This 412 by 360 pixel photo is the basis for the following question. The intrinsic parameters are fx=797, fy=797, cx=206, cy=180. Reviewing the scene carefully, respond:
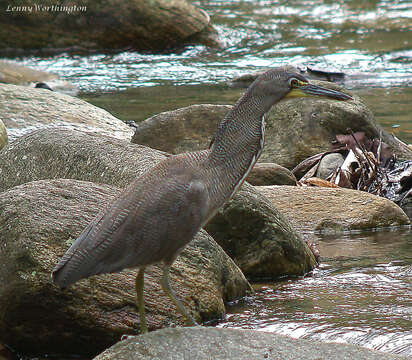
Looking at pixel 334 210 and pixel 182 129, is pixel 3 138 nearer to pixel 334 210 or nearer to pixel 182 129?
pixel 182 129

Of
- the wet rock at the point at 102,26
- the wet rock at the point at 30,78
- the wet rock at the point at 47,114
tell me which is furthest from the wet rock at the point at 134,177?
the wet rock at the point at 102,26

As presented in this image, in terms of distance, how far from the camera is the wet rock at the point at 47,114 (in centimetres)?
974

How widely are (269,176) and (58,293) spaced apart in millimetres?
4080

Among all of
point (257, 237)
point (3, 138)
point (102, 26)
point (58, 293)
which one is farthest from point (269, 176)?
point (102, 26)

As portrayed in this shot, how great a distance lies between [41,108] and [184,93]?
5.20 m

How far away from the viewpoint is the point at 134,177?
6.36 meters

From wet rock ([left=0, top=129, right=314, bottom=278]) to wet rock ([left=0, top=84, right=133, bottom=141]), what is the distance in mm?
2503

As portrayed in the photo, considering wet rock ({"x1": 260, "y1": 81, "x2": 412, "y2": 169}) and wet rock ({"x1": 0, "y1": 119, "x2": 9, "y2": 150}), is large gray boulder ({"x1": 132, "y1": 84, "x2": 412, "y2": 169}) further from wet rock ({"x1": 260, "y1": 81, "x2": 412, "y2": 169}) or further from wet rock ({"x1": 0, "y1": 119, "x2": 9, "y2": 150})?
wet rock ({"x1": 0, "y1": 119, "x2": 9, "y2": 150})

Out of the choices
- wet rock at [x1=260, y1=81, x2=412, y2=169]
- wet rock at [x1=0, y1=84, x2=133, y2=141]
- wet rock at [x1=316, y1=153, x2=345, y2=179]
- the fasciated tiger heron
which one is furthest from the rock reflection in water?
wet rock at [x1=0, y1=84, x2=133, y2=141]

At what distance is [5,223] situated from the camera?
16.5ft

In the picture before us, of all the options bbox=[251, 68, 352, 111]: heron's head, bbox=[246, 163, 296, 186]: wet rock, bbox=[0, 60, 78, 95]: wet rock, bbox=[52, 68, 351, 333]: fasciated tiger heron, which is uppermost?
bbox=[251, 68, 352, 111]: heron's head

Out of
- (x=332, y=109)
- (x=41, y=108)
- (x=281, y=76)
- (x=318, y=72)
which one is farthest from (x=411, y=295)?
(x=318, y=72)

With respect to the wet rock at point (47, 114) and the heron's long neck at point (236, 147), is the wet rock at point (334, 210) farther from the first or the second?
the heron's long neck at point (236, 147)

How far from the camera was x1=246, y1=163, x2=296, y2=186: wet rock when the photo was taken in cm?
845
